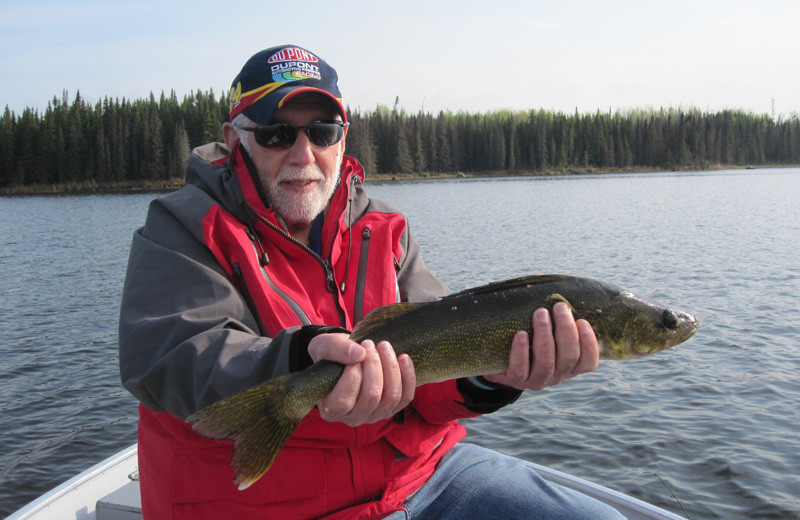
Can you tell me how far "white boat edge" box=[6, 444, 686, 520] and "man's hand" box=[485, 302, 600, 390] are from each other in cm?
187

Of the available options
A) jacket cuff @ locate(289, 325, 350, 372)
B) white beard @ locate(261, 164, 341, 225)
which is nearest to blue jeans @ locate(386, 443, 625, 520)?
jacket cuff @ locate(289, 325, 350, 372)

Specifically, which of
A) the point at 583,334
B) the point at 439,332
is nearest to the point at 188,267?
the point at 439,332

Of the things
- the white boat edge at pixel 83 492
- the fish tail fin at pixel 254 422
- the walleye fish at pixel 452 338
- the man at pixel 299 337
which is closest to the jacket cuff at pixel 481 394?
the man at pixel 299 337

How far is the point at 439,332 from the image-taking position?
2971mm

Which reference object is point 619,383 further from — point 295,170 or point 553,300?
point 295,170

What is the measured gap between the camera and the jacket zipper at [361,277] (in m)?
3.37

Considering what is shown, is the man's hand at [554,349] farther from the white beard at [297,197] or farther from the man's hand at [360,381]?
the white beard at [297,197]

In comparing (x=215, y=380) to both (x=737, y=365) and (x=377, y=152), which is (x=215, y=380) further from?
(x=377, y=152)

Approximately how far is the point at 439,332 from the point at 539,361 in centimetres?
48

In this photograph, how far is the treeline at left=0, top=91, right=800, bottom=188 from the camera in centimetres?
9931

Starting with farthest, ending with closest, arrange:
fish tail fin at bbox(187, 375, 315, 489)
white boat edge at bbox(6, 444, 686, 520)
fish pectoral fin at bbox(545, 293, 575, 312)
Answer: white boat edge at bbox(6, 444, 686, 520) < fish pectoral fin at bbox(545, 293, 575, 312) < fish tail fin at bbox(187, 375, 315, 489)

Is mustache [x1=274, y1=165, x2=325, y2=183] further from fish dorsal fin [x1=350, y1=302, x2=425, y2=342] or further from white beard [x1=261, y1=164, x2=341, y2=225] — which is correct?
fish dorsal fin [x1=350, y1=302, x2=425, y2=342]

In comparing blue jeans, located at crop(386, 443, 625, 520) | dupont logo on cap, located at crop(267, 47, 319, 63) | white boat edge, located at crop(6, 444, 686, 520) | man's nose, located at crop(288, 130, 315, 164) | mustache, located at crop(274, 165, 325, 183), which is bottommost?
white boat edge, located at crop(6, 444, 686, 520)

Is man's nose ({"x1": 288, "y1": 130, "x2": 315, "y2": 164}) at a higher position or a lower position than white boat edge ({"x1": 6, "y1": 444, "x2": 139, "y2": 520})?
higher
